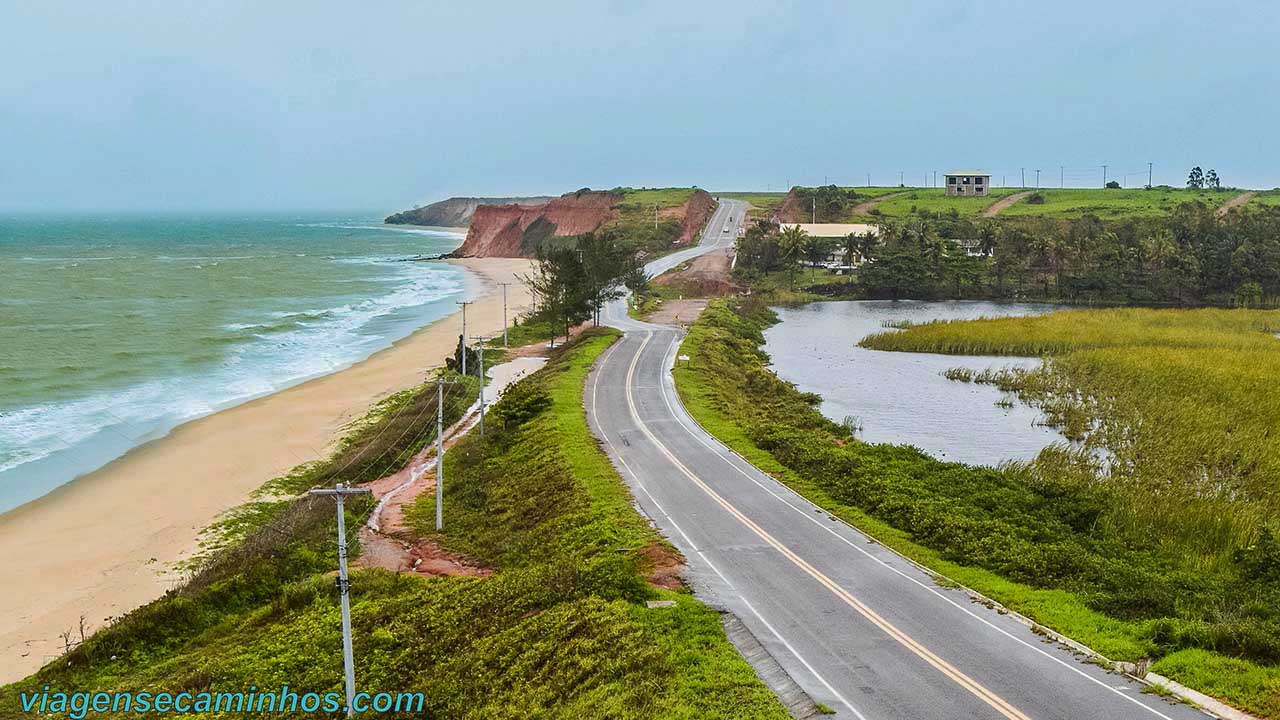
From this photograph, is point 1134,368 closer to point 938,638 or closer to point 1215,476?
point 1215,476

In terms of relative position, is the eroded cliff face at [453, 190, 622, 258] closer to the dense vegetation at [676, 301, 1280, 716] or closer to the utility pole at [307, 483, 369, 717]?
the dense vegetation at [676, 301, 1280, 716]

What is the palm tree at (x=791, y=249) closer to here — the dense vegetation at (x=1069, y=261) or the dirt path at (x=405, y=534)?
the dense vegetation at (x=1069, y=261)

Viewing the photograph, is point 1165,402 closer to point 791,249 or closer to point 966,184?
point 791,249

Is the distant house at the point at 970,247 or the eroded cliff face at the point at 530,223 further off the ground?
the eroded cliff face at the point at 530,223

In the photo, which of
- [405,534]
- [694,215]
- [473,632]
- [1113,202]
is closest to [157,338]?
[405,534]

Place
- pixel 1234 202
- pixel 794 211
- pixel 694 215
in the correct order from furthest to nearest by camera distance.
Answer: pixel 794 211, pixel 1234 202, pixel 694 215

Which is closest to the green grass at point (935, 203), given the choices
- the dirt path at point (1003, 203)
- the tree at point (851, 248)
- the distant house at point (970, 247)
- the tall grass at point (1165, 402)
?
the dirt path at point (1003, 203)
